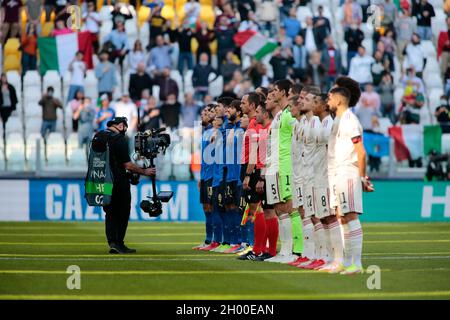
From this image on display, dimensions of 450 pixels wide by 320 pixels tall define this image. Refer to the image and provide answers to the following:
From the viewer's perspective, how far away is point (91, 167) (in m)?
17.1

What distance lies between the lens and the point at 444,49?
29938 mm

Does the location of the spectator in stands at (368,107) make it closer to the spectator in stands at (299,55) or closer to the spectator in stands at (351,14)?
the spectator in stands at (299,55)

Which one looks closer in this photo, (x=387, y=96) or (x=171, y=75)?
(x=387, y=96)

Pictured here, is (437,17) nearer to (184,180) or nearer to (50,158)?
(184,180)

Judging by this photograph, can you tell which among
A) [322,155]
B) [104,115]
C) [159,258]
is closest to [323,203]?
[322,155]

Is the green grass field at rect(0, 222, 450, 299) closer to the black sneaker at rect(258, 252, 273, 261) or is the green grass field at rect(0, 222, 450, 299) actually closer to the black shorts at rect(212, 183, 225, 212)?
the black sneaker at rect(258, 252, 273, 261)

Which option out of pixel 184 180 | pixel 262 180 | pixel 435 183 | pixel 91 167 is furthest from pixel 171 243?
pixel 435 183

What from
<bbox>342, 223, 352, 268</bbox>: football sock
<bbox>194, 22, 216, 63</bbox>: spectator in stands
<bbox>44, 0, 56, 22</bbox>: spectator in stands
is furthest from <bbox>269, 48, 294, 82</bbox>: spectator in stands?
<bbox>342, 223, 352, 268</bbox>: football sock

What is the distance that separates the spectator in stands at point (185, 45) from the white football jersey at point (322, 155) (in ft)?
48.7

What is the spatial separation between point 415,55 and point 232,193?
13.3 metres

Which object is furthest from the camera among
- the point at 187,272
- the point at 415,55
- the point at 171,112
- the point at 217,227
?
the point at 415,55

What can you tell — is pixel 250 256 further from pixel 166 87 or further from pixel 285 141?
pixel 166 87

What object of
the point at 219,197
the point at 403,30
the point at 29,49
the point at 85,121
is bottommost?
the point at 219,197

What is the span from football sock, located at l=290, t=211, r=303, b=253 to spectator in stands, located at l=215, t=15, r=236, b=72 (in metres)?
13.6
